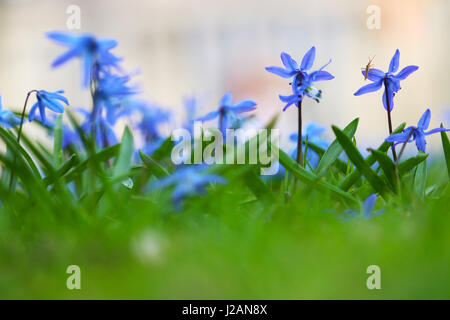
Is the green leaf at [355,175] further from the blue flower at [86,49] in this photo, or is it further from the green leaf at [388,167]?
the blue flower at [86,49]

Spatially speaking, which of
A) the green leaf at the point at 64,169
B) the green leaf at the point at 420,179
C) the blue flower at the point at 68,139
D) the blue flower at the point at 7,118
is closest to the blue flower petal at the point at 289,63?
the green leaf at the point at 420,179

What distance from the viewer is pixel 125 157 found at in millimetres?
1108

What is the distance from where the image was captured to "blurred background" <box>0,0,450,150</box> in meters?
7.22

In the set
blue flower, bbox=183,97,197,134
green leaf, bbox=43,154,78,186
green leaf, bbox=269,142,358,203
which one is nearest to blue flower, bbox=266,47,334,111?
green leaf, bbox=269,142,358,203

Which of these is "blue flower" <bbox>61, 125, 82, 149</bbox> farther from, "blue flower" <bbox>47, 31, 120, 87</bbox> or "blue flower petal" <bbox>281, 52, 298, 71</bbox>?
"blue flower petal" <bbox>281, 52, 298, 71</bbox>

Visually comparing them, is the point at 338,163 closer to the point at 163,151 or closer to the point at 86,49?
the point at 163,151

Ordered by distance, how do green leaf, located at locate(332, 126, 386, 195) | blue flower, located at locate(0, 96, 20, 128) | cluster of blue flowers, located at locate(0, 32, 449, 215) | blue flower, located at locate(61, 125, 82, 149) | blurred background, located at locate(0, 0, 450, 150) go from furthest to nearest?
blurred background, located at locate(0, 0, 450, 150) → blue flower, located at locate(61, 125, 82, 149) → blue flower, located at locate(0, 96, 20, 128) → green leaf, located at locate(332, 126, 386, 195) → cluster of blue flowers, located at locate(0, 32, 449, 215)

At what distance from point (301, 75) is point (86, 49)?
419mm

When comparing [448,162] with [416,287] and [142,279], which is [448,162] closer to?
[416,287]

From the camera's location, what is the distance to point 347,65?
7492mm

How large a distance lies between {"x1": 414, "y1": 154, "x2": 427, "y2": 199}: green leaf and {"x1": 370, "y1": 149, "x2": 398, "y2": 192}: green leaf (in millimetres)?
52

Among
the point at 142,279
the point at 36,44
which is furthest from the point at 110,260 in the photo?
the point at 36,44

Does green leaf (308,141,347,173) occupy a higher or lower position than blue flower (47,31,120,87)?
lower

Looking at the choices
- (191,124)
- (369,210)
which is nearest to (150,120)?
(191,124)
